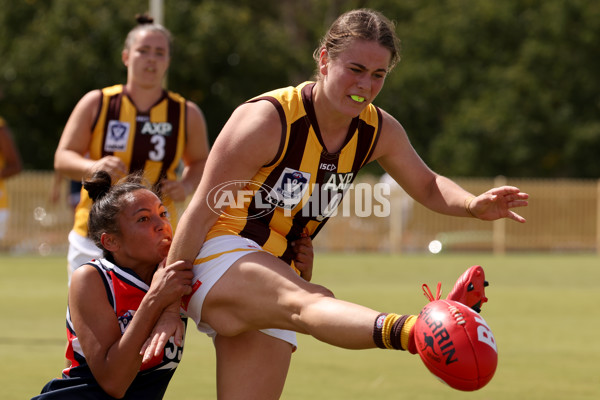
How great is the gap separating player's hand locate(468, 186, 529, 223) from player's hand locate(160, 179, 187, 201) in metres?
2.13

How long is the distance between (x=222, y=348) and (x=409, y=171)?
1.31 meters

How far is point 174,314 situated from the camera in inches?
175

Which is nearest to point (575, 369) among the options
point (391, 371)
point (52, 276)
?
point (391, 371)

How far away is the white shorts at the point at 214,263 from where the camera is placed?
4.41 meters

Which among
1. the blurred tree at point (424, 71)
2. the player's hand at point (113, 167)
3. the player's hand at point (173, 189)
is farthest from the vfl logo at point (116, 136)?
the blurred tree at point (424, 71)

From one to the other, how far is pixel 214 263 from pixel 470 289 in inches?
44.8

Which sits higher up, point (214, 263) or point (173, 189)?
point (173, 189)

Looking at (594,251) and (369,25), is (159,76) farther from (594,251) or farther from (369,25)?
(594,251)

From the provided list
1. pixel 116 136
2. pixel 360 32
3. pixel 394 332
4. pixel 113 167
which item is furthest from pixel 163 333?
pixel 116 136

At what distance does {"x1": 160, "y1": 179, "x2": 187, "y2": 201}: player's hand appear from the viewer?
6.17m

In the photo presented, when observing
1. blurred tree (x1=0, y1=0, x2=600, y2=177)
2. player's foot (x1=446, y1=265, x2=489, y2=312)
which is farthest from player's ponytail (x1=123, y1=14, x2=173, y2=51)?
blurred tree (x1=0, y1=0, x2=600, y2=177)

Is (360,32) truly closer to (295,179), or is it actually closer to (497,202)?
(295,179)

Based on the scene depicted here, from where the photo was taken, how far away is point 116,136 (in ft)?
21.4

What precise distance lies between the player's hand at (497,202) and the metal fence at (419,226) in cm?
1873
